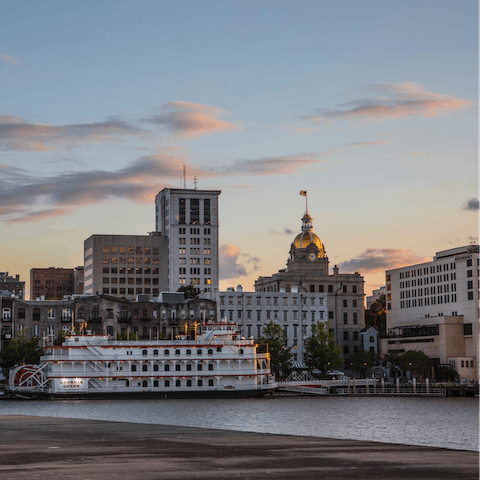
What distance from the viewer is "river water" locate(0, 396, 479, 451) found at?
66.2 meters

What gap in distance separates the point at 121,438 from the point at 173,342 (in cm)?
8333

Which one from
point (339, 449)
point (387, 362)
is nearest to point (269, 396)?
point (387, 362)

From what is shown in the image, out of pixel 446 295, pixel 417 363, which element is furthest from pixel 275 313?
pixel 446 295

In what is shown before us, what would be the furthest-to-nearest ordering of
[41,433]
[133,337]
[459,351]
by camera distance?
1. [459,351]
2. [133,337]
3. [41,433]

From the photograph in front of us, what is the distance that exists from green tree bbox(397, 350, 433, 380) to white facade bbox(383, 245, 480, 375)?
829 cm

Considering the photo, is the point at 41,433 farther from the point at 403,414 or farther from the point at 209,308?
the point at 209,308

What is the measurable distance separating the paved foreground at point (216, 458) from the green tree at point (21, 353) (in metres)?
99.4

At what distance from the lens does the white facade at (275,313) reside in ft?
553

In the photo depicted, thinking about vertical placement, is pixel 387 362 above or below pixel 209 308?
below

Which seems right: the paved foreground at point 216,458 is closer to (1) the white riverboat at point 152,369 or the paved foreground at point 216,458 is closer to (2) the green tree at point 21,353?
(1) the white riverboat at point 152,369

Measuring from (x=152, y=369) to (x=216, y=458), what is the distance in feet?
304

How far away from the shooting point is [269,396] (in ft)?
415

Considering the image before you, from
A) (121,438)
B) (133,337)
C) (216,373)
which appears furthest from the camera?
(133,337)

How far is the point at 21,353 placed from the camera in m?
137
